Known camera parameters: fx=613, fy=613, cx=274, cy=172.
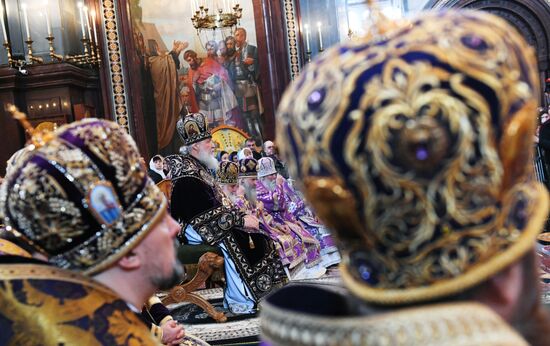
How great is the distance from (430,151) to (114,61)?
33.2 feet

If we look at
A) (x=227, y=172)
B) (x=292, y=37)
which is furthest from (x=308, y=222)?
(x=292, y=37)

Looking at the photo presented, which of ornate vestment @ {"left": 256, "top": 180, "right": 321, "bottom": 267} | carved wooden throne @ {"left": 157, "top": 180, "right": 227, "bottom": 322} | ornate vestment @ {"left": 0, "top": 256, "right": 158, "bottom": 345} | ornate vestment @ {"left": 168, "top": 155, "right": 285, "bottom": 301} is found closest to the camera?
ornate vestment @ {"left": 0, "top": 256, "right": 158, "bottom": 345}

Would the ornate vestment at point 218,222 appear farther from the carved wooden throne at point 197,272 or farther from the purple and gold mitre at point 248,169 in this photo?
A: the purple and gold mitre at point 248,169

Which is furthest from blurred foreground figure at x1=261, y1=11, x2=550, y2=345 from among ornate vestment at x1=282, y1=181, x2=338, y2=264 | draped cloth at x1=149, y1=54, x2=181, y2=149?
draped cloth at x1=149, y1=54, x2=181, y2=149

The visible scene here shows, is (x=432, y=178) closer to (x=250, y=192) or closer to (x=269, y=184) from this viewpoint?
(x=250, y=192)

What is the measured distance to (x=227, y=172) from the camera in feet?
22.9

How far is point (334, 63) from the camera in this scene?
2.74ft

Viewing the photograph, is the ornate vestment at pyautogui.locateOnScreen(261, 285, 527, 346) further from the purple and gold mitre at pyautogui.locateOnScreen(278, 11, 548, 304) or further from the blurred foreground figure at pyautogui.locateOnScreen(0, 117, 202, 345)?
the blurred foreground figure at pyautogui.locateOnScreen(0, 117, 202, 345)

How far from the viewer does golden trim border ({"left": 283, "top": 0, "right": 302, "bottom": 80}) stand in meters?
12.1

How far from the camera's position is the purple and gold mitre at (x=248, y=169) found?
25.8 ft

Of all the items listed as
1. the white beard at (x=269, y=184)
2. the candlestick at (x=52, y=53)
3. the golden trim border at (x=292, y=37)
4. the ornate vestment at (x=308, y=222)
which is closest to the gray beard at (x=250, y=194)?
→ the white beard at (x=269, y=184)

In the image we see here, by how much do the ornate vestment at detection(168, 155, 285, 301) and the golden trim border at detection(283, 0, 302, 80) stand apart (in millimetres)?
→ 6542

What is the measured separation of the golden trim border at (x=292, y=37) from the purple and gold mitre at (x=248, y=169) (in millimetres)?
4459

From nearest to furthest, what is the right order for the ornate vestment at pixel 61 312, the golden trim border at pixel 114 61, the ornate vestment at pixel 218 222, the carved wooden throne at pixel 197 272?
the ornate vestment at pixel 61 312 < the ornate vestment at pixel 218 222 < the carved wooden throne at pixel 197 272 < the golden trim border at pixel 114 61
